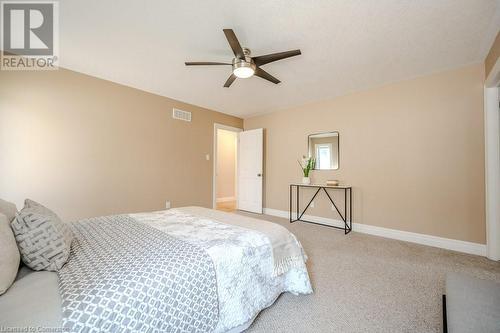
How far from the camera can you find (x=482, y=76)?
8.66 feet

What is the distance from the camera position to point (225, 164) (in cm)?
688

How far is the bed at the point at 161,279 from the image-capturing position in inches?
31.4

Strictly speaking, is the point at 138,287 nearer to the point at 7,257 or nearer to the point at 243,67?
the point at 7,257

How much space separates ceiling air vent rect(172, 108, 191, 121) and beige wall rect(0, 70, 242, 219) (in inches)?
4.1

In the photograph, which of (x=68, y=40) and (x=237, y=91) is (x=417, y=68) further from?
(x=68, y=40)

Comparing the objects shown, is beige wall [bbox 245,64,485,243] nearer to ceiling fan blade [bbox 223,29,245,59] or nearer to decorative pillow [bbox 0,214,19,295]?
ceiling fan blade [bbox 223,29,245,59]

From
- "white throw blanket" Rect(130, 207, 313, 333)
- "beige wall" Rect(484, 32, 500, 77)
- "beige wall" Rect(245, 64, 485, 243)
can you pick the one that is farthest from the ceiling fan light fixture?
"beige wall" Rect(484, 32, 500, 77)

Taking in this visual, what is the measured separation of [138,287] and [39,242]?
622mm

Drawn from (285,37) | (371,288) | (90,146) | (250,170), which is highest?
(285,37)

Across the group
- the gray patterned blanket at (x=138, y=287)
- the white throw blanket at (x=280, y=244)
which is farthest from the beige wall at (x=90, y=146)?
the white throw blanket at (x=280, y=244)

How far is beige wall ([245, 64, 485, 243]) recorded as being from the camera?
270cm

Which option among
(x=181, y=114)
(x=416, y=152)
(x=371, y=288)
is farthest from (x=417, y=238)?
(x=181, y=114)

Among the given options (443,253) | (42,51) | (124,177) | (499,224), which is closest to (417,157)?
(499,224)

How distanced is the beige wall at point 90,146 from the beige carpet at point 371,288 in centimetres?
289
